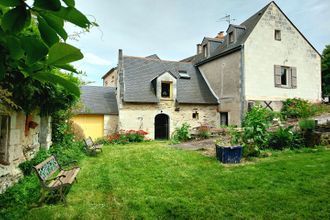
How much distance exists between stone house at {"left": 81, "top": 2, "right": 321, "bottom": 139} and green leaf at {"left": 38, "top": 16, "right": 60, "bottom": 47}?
14.1 metres

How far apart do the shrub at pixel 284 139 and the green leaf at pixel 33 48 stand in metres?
9.76

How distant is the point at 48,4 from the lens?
61 cm

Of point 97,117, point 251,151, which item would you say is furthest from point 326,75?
point 97,117

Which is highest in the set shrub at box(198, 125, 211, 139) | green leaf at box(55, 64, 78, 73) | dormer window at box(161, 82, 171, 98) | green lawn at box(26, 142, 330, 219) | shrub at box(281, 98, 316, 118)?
dormer window at box(161, 82, 171, 98)

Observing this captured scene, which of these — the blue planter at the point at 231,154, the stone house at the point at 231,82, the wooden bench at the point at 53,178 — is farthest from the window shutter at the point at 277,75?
the wooden bench at the point at 53,178

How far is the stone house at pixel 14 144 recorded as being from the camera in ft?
15.9

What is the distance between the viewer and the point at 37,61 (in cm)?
68

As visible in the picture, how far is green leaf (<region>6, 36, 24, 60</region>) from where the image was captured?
695mm

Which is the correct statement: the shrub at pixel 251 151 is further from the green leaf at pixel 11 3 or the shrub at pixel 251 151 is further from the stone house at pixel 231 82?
the green leaf at pixel 11 3

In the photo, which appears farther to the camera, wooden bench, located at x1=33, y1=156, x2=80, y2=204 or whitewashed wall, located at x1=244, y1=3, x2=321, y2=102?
whitewashed wall, located at x1=244, y1=3, x2=321, y2=102

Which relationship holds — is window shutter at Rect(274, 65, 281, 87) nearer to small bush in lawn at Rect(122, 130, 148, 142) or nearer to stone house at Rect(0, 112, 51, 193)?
small bush in lawn at Rect(122, 130, 148, 142)

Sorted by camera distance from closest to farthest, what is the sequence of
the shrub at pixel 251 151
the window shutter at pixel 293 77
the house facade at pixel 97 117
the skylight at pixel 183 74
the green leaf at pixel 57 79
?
1. the green leaf at pixel 57 79
2. the shrub at pixel 251 151
3. the house facade at pixel 97 117
4. the window shutter at pixel 293 77
5. the skylight at pixel 183 74

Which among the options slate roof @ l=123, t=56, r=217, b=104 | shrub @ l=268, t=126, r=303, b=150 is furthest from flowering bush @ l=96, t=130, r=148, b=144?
shrub @ l=268, t=126, r=303, b=150

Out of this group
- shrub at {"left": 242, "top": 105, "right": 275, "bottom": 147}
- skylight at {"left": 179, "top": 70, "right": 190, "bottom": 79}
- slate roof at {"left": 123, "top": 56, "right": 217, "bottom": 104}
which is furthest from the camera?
skylight at {"left": 179, "top": 70, "right": 190, "bottom": 79}
